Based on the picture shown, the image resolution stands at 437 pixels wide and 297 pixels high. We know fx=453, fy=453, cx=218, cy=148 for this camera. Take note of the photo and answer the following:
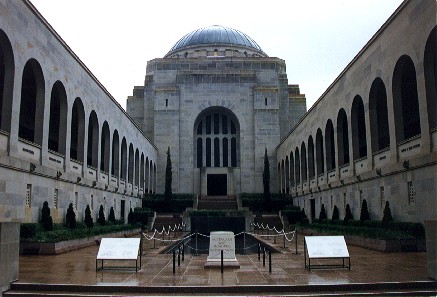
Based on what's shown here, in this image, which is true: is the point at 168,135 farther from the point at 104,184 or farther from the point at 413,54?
the point at 413,54

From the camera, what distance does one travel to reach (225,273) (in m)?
13.3

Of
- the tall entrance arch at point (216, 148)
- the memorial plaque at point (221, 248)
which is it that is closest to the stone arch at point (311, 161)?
the tall entrance arch at point (216, 148)

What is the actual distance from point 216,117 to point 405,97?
3201cm

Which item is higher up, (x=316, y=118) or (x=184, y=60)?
(x=184, y=60)

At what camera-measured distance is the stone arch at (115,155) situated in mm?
36812

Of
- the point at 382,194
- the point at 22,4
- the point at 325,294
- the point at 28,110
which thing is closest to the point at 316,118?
the point at 382,194

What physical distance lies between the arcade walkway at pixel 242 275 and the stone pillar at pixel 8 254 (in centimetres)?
48

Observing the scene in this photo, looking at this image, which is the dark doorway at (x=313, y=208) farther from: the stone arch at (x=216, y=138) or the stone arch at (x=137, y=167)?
the stone arch at (x=216, y=138)

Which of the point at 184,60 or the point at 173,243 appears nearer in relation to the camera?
the point at 173,243

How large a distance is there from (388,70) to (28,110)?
22748 millimetres

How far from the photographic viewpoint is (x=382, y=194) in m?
23.2

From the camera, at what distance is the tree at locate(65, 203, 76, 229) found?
23.6 m

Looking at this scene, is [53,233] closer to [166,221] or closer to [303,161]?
[166,221]

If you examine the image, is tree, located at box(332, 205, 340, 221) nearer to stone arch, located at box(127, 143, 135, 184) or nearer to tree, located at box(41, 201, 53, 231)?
tree, located at box(41, 201, 53, 231)
